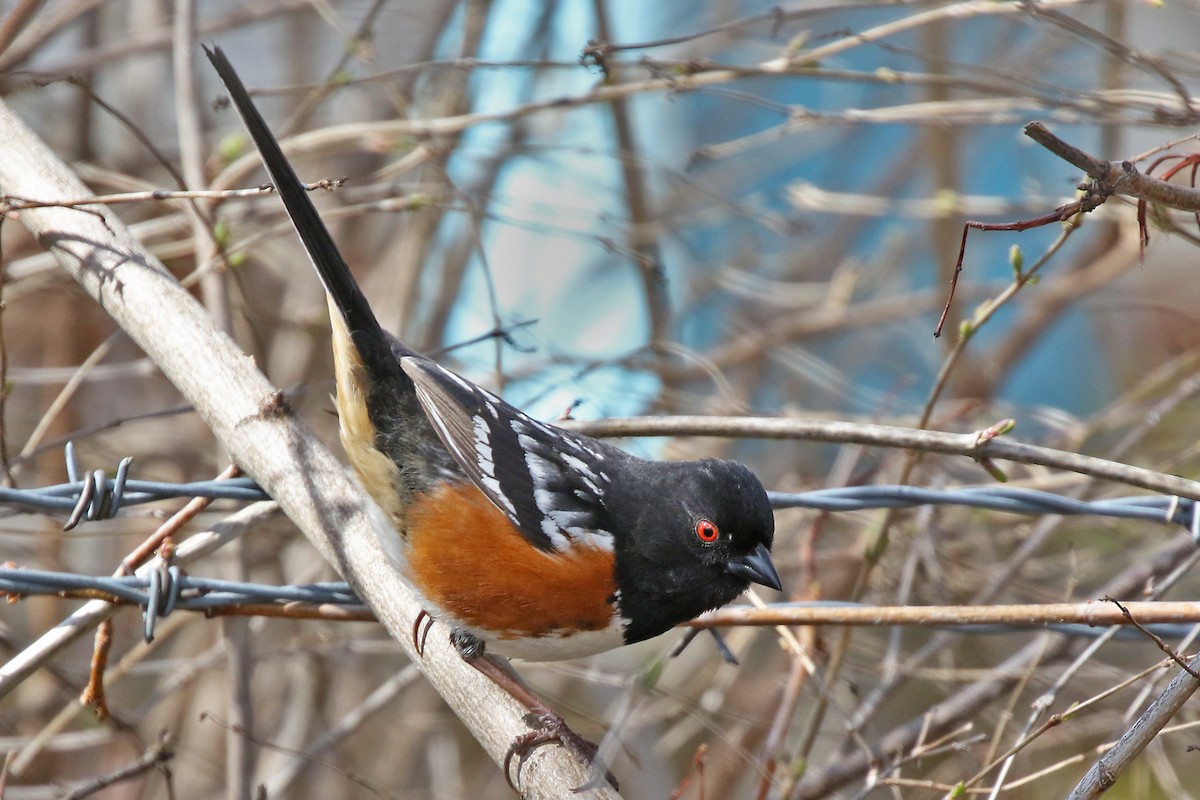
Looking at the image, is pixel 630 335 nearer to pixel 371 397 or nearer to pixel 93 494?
pixel 371 397

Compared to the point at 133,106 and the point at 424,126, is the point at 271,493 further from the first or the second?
the point at 133,106

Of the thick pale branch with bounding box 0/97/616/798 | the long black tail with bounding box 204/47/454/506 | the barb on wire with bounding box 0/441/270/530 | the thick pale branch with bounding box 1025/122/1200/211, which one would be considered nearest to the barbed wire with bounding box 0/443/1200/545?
the barb on wire with bounding box 0/441/270/530

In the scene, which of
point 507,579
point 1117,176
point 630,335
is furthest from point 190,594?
point 630,335

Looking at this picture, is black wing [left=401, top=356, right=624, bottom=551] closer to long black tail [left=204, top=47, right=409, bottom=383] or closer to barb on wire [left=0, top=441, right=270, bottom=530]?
long black tail [left=204, top=47, right=409, bottom=383]

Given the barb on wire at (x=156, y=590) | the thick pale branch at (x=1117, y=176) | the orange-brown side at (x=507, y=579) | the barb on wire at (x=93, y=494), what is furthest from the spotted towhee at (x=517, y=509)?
the thick pale branch at (x=1117, y=176)

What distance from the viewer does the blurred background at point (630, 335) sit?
296 cm

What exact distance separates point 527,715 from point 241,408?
82cm

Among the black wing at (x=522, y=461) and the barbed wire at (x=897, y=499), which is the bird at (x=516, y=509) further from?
the barbed wire at (x=897, y=499)

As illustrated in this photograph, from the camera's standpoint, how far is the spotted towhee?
2225mm

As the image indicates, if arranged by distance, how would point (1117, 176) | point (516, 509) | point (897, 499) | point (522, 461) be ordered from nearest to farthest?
point (1117, 176) < point (897, 499) < point (516, 509) < point (522, 461)

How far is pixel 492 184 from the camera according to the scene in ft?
14.1

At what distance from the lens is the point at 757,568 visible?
228cm

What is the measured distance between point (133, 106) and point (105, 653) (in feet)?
11.1

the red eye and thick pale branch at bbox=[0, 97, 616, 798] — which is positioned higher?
thick pale branch at bbox=[0, 97, 616, 798]
